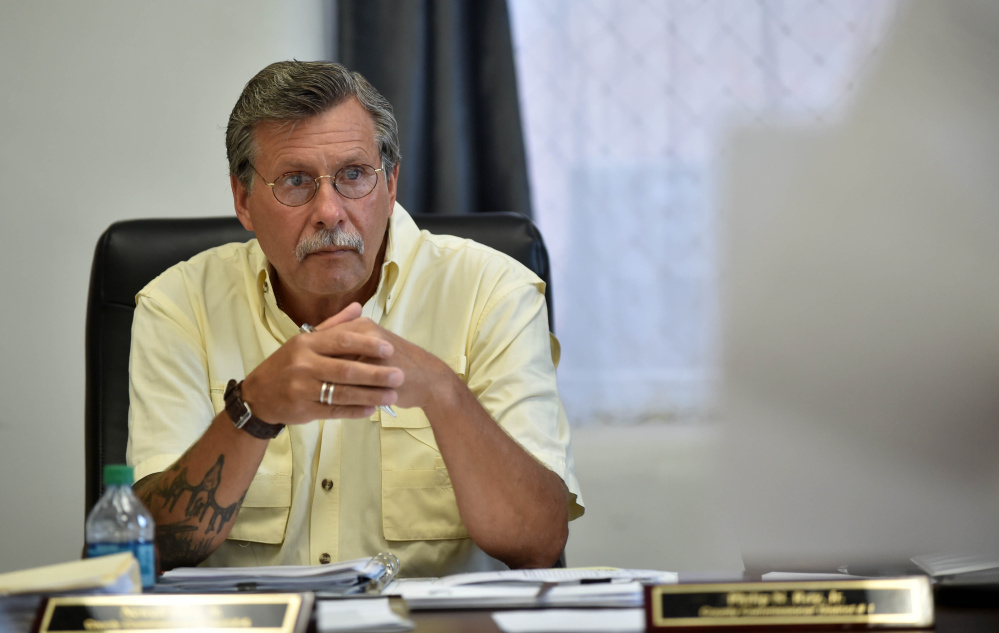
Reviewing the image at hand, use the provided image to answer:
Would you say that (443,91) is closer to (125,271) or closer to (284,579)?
(125,271)

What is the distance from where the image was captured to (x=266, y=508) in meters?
1.40

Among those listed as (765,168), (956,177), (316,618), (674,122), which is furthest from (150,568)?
(674,122)

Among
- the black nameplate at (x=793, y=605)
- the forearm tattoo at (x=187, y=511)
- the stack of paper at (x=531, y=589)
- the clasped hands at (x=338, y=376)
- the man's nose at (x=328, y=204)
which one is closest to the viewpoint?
the black nameplate at (x=793, y=605)

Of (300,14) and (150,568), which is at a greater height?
(300,14)

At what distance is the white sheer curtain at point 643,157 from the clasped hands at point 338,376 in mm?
951

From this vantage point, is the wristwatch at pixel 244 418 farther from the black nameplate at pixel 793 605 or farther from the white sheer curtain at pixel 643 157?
the white sheer curtain at pixel 643 157

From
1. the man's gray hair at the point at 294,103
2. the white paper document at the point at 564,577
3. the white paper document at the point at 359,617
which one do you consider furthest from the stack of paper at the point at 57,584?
the man's gray hair at the point at 294,103

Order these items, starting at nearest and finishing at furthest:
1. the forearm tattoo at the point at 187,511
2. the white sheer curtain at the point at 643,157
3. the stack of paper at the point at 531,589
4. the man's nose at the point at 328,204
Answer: the stack of paper at the point at 531,589, the forearm tattoo at the point at 187,511, the man's nose at the point at 328,204, the white sheer curtain at the point at 643,157

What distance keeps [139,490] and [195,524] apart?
0.36 ft

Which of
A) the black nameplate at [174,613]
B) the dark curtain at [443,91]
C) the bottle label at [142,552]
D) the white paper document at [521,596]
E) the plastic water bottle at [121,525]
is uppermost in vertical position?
the dark curtain at [443,91]

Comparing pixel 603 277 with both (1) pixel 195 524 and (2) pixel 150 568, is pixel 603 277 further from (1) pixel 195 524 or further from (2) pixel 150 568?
(2) pixel 150 568

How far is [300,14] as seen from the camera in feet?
7.09

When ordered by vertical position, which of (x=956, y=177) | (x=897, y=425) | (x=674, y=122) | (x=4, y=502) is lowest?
(x=4, y=502)

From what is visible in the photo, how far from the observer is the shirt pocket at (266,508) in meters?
1.39
